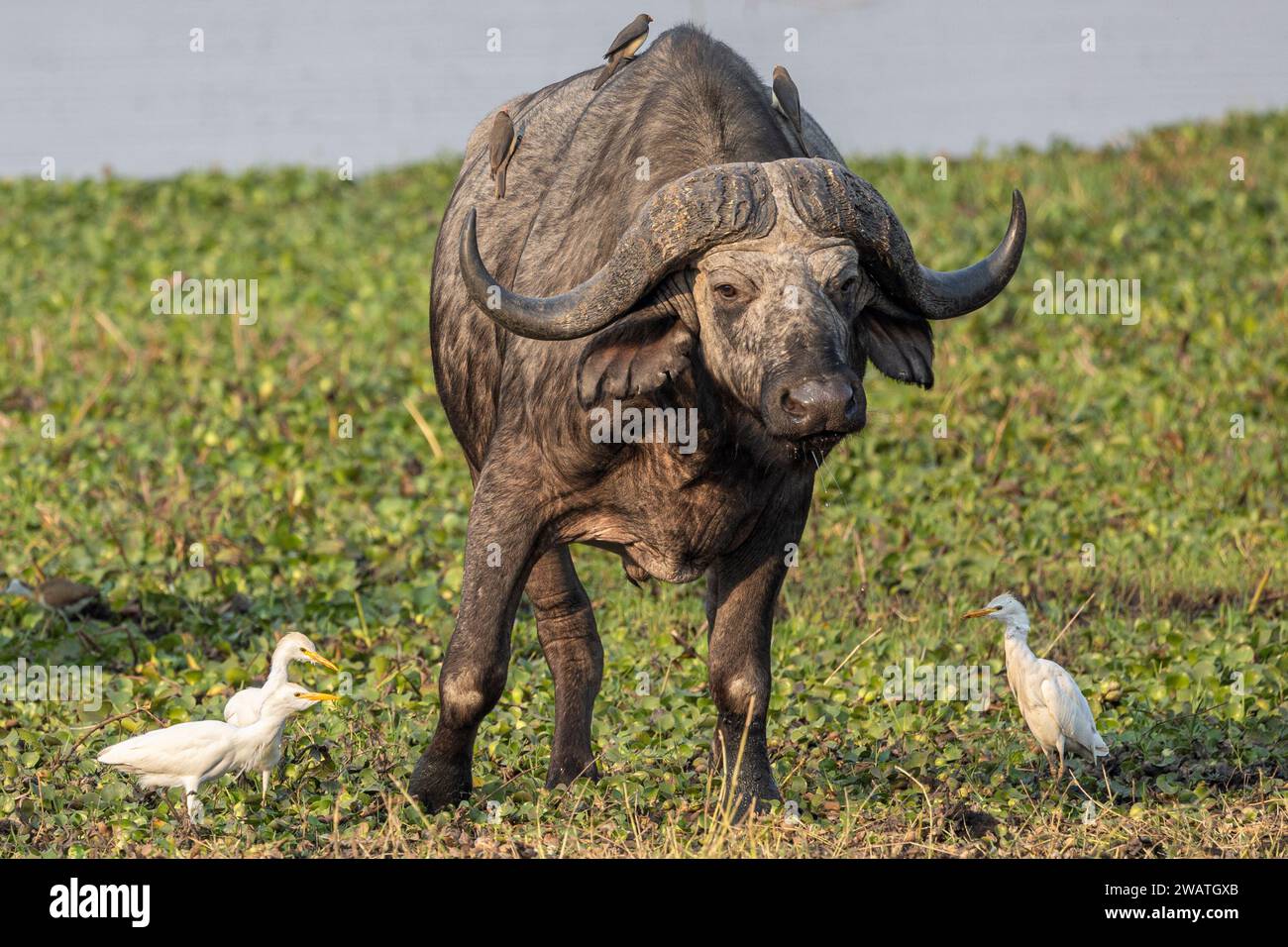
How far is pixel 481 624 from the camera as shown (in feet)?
18.6

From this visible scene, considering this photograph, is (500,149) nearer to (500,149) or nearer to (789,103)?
(500,149)

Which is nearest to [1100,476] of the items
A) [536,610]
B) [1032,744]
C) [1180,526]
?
[1180,526]

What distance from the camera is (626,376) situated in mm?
5102

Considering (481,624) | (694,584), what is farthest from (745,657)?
(694,584)

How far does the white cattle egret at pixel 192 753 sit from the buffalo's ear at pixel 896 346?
2012 millimetres

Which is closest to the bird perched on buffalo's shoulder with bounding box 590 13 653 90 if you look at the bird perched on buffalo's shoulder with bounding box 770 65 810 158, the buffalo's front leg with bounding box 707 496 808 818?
the bird perched on buffalo's shoulder with bounding box 770 65 810 158

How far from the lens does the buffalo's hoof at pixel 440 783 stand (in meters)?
5.80

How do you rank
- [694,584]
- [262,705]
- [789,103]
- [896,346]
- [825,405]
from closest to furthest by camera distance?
[825,405] < [896,346] < [262,705] < [789,103] < [694,584]

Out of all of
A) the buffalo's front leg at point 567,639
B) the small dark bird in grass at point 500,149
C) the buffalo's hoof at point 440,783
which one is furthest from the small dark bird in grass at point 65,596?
the small dark bird in grass at point 500,149

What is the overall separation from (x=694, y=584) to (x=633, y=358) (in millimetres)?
3731

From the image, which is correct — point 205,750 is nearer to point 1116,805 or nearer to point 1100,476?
point 1116,805

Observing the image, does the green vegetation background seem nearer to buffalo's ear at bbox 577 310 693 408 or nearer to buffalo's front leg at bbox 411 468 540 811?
buffalo's front leg at bbox 411 468 540 811

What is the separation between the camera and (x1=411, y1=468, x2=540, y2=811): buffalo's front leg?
18.4ft

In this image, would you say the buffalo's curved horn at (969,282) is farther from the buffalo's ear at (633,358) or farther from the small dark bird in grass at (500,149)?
the small dark bird in grass at (500,149)
